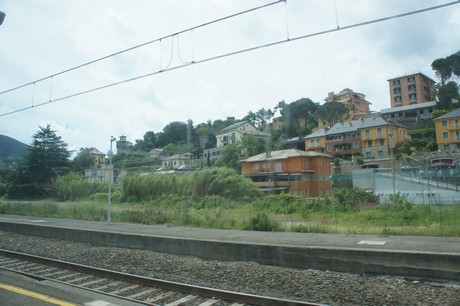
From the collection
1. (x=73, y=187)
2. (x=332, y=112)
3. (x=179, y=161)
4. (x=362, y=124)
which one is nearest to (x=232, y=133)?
(x=179, y=161)

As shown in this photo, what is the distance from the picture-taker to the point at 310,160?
53.5 meters

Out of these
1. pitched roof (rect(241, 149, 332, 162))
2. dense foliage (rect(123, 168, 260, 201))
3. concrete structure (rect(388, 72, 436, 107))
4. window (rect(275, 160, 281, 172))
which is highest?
concrete structure (rect(388, 72, 436, 107))

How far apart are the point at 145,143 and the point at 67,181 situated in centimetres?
4823

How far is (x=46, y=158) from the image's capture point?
5053 centimetres

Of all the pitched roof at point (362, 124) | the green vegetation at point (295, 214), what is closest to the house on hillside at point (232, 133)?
the pitched roof at point (362, 124)

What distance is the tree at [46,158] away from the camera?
49125 mm

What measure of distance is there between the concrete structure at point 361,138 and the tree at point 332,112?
11.0m

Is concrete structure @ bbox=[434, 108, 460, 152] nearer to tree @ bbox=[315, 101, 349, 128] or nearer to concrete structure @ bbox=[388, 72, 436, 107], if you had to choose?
tree @ bbox=[315, 101, 349, 128]

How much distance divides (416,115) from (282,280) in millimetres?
79473

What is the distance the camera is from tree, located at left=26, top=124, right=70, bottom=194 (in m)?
49.1

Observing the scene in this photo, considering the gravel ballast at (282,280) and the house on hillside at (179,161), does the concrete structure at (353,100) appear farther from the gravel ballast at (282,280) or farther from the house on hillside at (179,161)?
the gravel ballast at (282,280)

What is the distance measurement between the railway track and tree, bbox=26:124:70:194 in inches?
1705

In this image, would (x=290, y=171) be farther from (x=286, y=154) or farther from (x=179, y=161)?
(x=179, y=161)

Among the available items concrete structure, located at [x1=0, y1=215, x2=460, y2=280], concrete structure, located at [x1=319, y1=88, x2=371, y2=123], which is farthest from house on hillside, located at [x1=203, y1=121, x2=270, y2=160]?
concrete structure, located at [x1=0, y1=215, x2=460, y2=280]
